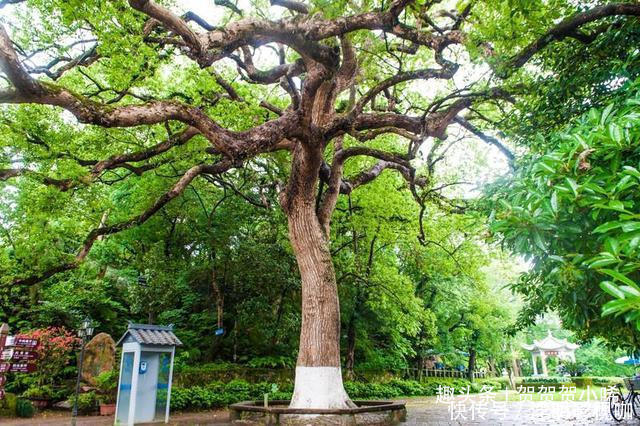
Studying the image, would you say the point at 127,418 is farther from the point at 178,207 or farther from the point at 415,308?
the point at 415,308

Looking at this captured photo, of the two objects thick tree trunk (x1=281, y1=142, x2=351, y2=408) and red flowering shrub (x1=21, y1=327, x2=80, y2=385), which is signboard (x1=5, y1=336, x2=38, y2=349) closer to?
red flowering shrub (x1=21, y1=327, x2=80, y2=385)

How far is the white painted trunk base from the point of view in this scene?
7488 mm

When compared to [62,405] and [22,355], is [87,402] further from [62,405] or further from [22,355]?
[22,355]

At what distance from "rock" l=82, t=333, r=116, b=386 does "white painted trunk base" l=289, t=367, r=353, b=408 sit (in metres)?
7.75

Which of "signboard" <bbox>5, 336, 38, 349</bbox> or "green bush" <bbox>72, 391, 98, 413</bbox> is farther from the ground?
"signboard" <bbox>5, 336, 38, 349</bbox>

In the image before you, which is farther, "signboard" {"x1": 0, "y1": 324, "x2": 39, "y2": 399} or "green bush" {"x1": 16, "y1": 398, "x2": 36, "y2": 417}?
"green bush" {"x1": 16, "y1": 398, "x2": 36, "y2": 417}

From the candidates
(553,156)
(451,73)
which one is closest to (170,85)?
(451,73)

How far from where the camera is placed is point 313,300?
26.9ft

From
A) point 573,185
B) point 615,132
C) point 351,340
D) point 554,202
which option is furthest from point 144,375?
point 351,340

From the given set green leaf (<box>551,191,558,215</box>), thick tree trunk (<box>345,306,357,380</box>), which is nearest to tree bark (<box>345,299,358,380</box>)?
thick tree trunk (<box>345,306,357,380</box>)

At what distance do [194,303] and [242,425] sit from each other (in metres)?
8.57

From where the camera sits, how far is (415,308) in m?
14.9

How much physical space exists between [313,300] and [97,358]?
839cm

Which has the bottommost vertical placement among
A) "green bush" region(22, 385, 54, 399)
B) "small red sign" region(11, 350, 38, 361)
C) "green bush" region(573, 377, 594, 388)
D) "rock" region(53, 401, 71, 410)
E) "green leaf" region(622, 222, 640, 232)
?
"green bush" region(573, 377, 594, 388)
